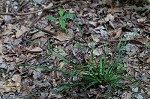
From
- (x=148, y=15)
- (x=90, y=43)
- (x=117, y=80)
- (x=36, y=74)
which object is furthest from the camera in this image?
(x=148, y=15)

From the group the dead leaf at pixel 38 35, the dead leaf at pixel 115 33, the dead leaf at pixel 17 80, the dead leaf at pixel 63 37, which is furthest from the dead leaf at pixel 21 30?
the dead leaf at pixel 115 33

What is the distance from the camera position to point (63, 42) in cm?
375

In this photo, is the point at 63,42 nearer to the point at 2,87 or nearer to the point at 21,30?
the point at 21,30

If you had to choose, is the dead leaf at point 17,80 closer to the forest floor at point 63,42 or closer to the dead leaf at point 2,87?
the forest floor at point 63,42

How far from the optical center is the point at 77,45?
361 cm

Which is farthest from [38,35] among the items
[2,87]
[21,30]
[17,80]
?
[2,87]

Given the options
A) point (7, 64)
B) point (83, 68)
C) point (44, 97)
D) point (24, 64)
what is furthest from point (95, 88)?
point (7, 64)

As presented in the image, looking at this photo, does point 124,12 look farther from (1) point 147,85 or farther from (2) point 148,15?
(1) point 147,85

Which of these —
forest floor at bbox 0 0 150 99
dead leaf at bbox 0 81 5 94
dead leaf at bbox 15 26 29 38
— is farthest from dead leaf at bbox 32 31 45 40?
dead leaf at bbox 0 81 5 94

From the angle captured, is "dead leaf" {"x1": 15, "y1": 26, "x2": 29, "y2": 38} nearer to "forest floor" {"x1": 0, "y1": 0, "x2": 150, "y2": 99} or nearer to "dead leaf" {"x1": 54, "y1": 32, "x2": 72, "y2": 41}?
"forest floor" {"x1": 0, "y1": 0, "x2": 150, "y2": 99}

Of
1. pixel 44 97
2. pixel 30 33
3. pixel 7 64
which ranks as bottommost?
pixel 44 97

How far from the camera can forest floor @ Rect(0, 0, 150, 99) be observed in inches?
131

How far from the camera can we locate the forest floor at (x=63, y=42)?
131 inches

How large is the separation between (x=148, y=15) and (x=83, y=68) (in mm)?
1307
